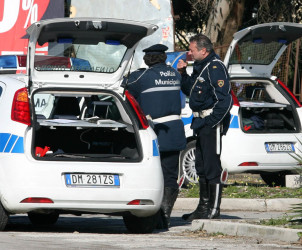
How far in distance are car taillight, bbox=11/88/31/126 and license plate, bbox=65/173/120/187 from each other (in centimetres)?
65

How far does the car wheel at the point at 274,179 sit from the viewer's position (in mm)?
16672

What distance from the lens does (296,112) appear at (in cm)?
1573

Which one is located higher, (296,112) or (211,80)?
(211,80)

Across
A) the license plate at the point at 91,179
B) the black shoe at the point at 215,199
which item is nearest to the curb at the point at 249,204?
the black shoe at the point at 215,199

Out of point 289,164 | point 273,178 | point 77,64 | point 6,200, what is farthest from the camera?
point 273,178

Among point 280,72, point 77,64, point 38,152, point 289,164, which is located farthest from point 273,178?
point 38,152

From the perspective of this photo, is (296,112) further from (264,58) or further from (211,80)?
(211,80)

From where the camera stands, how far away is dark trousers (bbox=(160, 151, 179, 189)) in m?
11.3

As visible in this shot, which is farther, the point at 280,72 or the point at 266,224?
the point at 280,72

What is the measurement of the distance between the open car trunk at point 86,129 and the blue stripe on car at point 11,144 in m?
0.13

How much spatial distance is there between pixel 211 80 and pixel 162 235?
201 cm

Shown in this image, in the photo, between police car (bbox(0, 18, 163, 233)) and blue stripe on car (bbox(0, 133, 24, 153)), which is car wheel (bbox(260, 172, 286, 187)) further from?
blue stripe on car (bbox(0, 133, 24, 153))

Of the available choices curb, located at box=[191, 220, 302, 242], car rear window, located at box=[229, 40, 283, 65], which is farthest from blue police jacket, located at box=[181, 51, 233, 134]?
car rear window, located at box=[229, 40, 283, 65]

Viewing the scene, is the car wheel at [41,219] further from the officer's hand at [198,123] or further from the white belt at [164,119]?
the officer's hand at [198,123]
